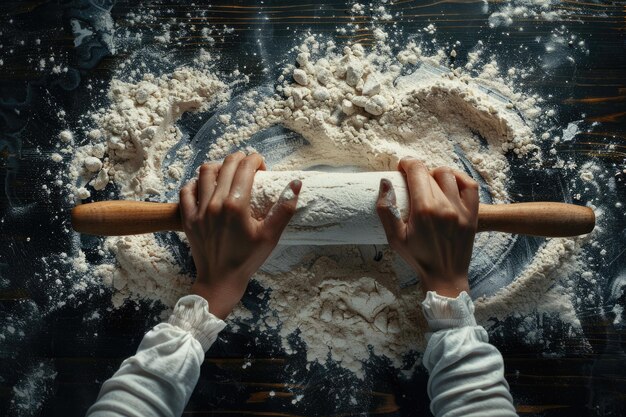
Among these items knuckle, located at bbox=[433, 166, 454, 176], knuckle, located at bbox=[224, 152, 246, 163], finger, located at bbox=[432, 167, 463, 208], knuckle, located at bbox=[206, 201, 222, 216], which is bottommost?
knuckle, located at bbox=[206, 201, 222, 216]

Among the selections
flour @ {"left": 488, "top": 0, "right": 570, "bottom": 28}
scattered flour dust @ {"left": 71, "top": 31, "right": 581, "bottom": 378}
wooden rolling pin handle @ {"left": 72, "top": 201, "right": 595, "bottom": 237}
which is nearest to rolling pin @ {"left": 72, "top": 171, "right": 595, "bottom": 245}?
wooden rolling pin handle @ {"left": 72, "top": 201, "right": 595, "bottom": 237}

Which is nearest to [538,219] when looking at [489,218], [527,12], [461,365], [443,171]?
[489,218]

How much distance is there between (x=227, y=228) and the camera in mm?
897

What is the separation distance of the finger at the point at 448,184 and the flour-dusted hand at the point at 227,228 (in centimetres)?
27

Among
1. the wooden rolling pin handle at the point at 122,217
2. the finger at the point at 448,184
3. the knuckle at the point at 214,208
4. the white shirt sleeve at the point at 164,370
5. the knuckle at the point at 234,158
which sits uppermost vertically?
the finger at the point at 448,184

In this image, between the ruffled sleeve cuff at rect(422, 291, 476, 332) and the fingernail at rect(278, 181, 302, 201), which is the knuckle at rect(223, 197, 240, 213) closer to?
the fingernail at rect(278, 181, 302, 201)

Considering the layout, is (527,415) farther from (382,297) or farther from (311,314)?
(311,314)

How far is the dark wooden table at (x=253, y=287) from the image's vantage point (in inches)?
40.6

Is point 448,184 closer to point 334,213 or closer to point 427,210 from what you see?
point 427,210

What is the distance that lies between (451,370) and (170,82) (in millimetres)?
839

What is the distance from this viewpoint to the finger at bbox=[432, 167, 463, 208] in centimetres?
91

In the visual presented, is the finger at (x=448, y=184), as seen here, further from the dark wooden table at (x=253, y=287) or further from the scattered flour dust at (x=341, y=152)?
the dark wooden table at (x=253, y=287)

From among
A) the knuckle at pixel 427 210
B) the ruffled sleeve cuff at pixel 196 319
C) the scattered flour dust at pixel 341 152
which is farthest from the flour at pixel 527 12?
the ruffled sleeve cuff at pixel 196 319

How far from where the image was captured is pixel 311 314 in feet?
3.36
